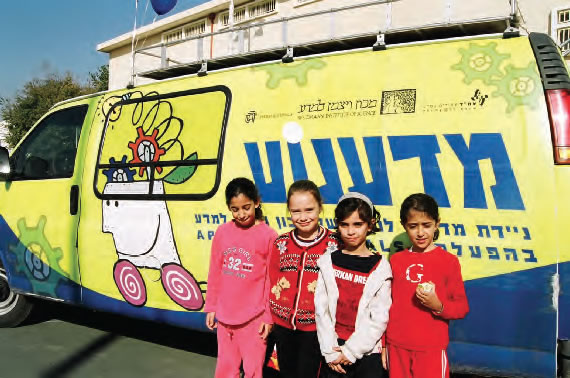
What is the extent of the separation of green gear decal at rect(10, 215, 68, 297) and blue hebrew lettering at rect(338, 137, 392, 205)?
2.59m

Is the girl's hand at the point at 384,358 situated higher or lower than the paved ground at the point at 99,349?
higher

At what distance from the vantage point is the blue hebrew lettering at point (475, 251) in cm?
237

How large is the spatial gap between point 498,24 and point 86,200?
3198mm

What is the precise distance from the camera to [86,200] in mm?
3752

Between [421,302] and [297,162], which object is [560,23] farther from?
[421,302]

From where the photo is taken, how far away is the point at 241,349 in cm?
261

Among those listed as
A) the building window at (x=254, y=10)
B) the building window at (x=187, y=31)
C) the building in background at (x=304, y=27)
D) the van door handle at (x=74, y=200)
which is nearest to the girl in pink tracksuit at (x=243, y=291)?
the building in background at (x=304, y=27)

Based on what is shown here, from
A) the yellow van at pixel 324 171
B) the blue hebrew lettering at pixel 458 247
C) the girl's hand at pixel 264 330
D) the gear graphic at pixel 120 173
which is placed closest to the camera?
the yellow van at pixel 324 171

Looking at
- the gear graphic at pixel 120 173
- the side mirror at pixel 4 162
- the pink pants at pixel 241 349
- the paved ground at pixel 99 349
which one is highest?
the side mirror at pixel 4 162

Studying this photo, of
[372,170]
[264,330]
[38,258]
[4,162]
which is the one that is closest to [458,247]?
[372,170]

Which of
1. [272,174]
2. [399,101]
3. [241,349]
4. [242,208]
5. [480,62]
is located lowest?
[241,349]

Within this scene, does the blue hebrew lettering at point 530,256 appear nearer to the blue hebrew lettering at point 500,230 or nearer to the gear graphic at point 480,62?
the blue hebrew lettering at point 500,230

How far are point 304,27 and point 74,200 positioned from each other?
10410 mm

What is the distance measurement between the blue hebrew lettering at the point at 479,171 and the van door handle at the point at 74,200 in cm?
289
